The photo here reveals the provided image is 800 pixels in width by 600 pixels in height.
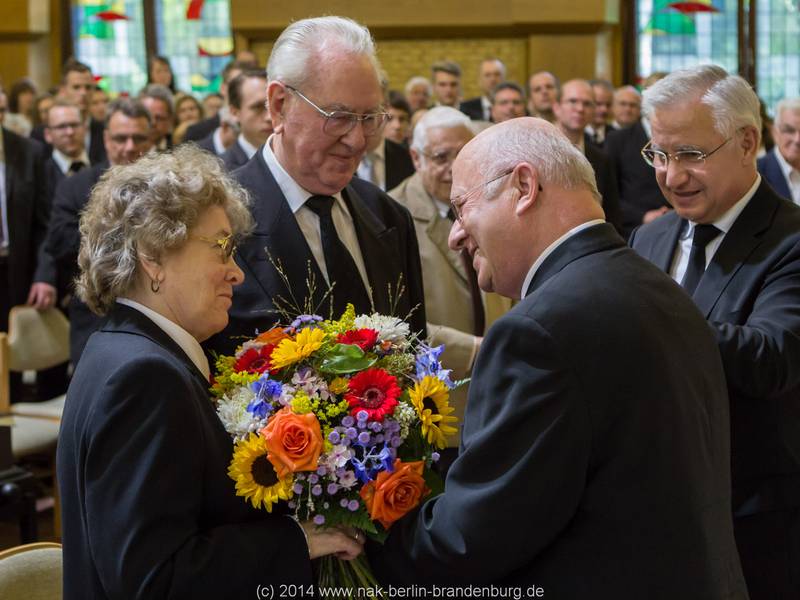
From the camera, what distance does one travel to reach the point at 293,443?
1.89 metres

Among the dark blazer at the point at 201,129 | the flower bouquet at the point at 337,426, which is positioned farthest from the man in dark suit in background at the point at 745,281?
the dark blazer at the point at 201,129

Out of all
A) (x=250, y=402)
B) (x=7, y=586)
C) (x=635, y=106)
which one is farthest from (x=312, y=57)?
(x=635, y=106)

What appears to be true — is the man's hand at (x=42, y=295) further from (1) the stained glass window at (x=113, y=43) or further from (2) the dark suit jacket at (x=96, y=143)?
(1) the stained glass window at (x=113, y=43)

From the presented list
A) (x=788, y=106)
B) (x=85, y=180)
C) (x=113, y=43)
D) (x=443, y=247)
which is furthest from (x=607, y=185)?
(x=113, y=43)

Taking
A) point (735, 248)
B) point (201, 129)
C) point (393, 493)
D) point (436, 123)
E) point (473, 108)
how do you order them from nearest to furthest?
point (393, 493) → point (735, 248) → point (436, 123) → point (201, 129) → point (473, 108)

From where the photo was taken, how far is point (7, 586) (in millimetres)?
2311

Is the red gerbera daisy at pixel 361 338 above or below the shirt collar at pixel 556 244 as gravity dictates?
below

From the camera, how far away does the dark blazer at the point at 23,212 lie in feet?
21.7

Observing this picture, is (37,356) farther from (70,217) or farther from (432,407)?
(432,407)

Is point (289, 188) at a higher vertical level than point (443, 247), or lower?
higher

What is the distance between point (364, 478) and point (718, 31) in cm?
1302

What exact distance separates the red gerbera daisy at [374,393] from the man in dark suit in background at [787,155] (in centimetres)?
475

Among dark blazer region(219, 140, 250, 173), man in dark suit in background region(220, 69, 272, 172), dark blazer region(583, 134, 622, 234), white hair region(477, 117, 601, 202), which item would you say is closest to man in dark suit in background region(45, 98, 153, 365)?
man in dark suit in background region(220, 69, 272, 172)

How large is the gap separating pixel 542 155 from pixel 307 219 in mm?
922
